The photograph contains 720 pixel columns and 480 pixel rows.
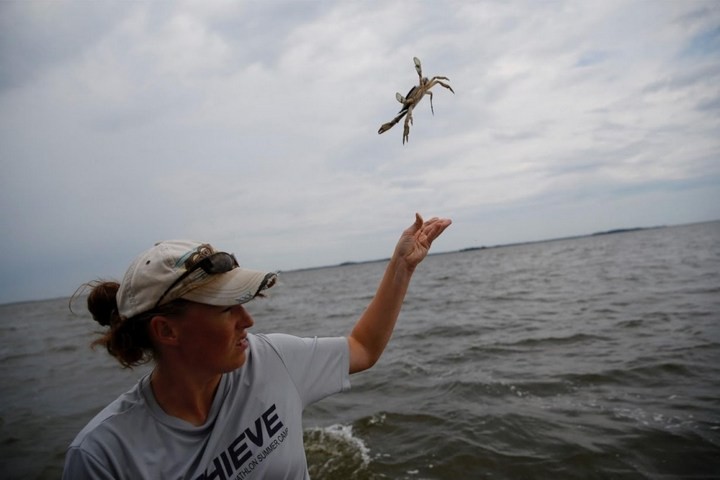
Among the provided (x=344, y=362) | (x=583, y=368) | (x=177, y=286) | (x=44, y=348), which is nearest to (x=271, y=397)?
(x=344, y=362)

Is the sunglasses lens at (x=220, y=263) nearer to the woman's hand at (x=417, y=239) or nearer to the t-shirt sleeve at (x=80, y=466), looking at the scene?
the t-shirt sleeve at (x=80, y=466)

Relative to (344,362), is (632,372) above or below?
below

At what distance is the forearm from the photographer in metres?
2.29

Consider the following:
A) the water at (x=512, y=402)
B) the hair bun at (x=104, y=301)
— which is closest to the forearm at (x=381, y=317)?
the hair bun at (x=104, y=301)

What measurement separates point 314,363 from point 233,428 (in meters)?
0.51

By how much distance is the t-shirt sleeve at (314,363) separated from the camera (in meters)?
2.10

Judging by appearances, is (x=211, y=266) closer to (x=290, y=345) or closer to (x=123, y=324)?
(x=123, y=324)

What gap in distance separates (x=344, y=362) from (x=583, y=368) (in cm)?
605

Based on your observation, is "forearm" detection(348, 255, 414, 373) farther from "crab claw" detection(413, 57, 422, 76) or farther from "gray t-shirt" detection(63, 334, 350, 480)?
"crab claw" detection(413, 57, 422, 76)

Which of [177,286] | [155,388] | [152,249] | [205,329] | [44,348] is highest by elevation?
[152,249]

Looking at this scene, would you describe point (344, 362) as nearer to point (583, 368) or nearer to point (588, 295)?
point (583, 368)

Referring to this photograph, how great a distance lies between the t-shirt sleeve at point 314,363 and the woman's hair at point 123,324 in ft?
1.97

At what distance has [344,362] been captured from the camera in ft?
7.29

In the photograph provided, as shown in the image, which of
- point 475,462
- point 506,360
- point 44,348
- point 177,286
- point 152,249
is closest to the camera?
point 177,286
